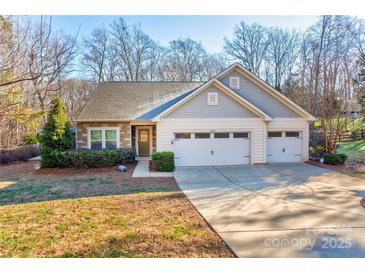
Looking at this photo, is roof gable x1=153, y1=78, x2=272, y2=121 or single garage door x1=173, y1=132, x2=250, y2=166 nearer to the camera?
roof gable x1=153, y1=78, x2=272, y2=121

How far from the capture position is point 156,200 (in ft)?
22.5

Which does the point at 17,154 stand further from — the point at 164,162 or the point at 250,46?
the point at 250,46

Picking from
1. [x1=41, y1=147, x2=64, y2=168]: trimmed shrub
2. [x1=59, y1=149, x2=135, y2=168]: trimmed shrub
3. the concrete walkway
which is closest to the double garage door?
the concrete walkway

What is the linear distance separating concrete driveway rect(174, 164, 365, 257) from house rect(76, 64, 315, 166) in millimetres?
2395

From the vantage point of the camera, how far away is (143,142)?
15.4 metres

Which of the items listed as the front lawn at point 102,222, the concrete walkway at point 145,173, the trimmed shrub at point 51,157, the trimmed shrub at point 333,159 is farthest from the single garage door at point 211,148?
the trimmed shrub at point 51,157

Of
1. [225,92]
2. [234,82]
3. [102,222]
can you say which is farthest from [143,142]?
[102,222]

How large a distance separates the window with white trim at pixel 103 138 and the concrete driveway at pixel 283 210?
16.4 feet

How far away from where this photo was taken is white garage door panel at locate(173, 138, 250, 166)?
12.7m

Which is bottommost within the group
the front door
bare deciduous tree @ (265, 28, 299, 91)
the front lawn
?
the front lawn

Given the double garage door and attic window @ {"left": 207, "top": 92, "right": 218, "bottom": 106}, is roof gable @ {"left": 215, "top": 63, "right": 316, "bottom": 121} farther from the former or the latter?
the double garage door

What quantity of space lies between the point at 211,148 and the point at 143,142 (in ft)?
15.9

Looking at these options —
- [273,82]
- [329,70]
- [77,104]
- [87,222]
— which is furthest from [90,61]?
[87,222]

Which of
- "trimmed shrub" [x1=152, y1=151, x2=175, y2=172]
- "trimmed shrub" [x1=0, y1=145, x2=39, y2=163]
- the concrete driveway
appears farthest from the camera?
"trimmed shrub" [x1=0, y1=145, x2=39, y2=163]
